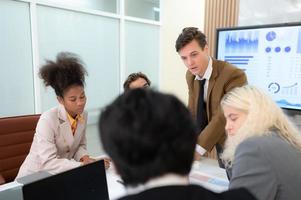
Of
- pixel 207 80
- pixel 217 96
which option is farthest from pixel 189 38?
pixel 217 96

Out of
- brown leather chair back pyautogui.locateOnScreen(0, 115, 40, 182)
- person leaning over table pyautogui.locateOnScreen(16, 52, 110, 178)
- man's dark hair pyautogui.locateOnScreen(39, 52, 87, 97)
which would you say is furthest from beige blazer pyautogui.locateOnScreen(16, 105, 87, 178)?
brown leather chair back pyautogui.locateOnScreen(0, 115, 40, 182)

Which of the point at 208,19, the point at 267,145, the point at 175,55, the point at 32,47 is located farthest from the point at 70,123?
the point at 175,55

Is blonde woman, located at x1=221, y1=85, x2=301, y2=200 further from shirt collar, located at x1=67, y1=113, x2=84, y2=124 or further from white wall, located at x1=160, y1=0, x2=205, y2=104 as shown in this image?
white wall, located at x1=160, y1=0, x2=205, y2=104

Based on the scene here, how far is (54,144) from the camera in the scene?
1.58 m

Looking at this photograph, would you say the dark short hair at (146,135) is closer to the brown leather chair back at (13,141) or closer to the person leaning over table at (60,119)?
the person leaning over table at (60,119)

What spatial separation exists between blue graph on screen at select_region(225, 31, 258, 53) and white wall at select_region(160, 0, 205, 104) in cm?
72

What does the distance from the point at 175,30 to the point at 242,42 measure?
4.25ft

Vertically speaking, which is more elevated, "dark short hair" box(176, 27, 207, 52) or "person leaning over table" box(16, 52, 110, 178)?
"dark short hair" box(176, 27, 207, 52)

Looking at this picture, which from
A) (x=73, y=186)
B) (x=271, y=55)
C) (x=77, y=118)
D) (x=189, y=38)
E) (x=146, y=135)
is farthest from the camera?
(x=271, y=55)

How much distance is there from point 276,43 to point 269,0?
51 centimetres

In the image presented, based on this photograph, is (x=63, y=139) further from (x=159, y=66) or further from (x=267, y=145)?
(x=159, y=66)

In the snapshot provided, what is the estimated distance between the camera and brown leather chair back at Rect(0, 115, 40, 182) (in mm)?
1809

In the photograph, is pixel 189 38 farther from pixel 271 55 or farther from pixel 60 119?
pixel 271 55

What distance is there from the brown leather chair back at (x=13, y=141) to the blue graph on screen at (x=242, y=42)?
206 centimetres
